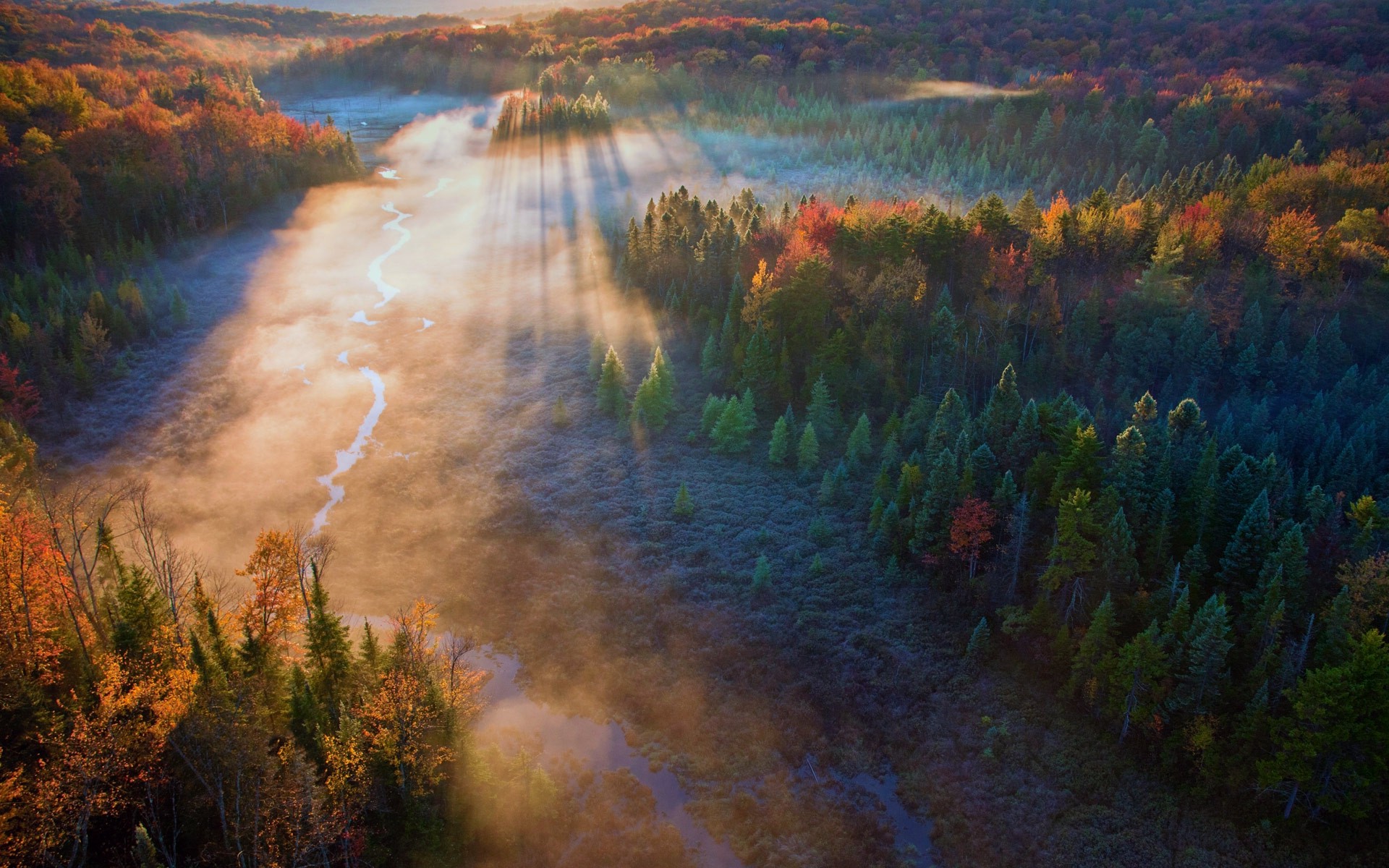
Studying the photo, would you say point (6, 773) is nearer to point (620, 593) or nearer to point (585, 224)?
point (620, 593)

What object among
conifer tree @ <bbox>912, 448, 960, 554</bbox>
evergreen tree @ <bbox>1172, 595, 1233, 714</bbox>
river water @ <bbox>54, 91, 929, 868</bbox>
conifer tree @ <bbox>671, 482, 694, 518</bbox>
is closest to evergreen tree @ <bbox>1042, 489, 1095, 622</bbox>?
evergreen tree @ <bbox>1172, 595, 1233, 714</bbox>

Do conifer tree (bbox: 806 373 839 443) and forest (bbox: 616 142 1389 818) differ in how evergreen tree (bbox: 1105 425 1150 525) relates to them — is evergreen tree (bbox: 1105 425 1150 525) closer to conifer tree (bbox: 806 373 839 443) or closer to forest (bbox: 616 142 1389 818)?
forest (bbox: 616 142 1389 818)

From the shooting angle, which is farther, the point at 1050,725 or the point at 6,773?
the point at 1050,725

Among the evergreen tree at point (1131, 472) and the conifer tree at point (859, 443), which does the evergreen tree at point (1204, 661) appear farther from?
the conifer tree at point (859, 443)

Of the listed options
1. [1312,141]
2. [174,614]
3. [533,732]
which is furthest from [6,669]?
[1312,141]

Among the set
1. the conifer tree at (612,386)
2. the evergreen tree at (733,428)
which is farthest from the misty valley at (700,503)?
the evergreen tree at (733,428)

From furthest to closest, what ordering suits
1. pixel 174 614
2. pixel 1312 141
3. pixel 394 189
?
pixel 394 189 → pixel 1312 141 → pixel 174 614
